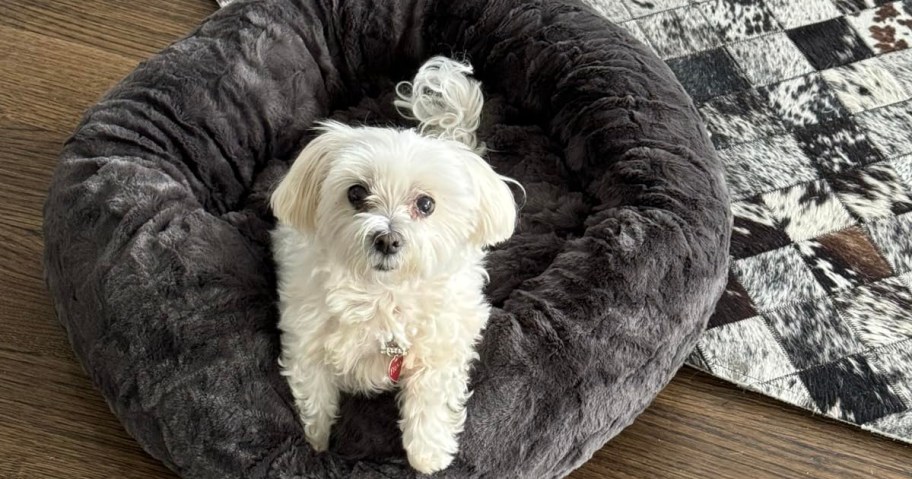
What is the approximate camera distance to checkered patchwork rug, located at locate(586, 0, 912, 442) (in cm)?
178

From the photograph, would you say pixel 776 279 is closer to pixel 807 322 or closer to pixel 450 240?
pixel 807 322

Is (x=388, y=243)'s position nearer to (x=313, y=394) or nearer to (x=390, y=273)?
(x=390, y=273)

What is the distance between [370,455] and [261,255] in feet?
1.57

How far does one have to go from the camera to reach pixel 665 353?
1.56m

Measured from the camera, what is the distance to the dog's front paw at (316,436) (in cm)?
144

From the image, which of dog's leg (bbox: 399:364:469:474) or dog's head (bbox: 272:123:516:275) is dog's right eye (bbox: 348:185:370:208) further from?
dog's leg (bbox: 399:364:469:474)

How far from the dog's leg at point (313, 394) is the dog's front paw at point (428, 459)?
17cm

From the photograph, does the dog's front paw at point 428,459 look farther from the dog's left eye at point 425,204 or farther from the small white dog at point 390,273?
the dog's left eye at point 425,204

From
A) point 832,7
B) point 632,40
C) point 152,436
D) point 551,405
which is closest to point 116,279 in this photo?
point 152,436

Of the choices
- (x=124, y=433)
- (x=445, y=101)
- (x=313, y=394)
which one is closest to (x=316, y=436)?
(x=313, y=394)

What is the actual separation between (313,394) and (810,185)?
131cm

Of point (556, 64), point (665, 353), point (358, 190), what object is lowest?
point (665, 353)

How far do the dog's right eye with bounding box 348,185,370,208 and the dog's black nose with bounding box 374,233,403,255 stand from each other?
3.2 inches

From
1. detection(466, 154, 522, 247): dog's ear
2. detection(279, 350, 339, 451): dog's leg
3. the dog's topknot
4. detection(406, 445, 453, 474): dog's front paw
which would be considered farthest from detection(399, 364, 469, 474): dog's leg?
the dog's topknot
